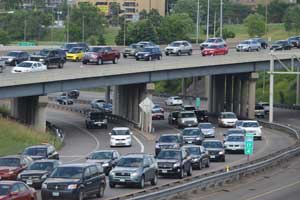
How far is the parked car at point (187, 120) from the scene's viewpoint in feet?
288

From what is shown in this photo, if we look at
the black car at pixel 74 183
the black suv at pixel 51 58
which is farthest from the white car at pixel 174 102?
the black car at pixel 74 183

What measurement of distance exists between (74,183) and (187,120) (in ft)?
173

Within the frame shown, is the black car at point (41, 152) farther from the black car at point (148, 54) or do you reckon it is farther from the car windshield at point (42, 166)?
the black car at point (148, 54)

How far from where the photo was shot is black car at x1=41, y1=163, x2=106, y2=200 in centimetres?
3581

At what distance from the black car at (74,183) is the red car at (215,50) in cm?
6736

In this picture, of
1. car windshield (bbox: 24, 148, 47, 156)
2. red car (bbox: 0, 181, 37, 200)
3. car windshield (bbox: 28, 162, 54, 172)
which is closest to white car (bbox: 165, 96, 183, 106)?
car windshield (bbox: 24, 148, 47, 156)

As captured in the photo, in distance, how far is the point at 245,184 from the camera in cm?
4769

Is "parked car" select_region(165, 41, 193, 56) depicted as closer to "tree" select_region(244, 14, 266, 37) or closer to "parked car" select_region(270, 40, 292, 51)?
"parked car" select_region(270, 40, 292, 51)

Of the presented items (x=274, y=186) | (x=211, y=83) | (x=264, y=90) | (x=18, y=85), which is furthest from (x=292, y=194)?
(x=264, y=90)

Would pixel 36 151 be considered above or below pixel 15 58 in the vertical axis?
below

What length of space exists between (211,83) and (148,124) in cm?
3093

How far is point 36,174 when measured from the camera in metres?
40.9

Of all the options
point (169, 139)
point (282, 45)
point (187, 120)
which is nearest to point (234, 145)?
point (169, 139)

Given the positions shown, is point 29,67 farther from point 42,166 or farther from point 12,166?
point 42,166
